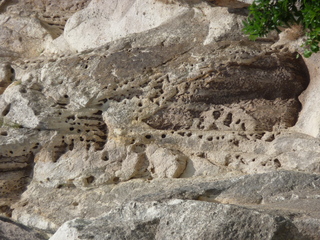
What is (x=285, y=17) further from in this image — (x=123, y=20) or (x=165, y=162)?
(x=123, y=20)

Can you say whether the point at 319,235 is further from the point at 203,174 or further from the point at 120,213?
the point at 203,174

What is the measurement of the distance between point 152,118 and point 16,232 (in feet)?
6.32

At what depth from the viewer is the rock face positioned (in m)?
5.44

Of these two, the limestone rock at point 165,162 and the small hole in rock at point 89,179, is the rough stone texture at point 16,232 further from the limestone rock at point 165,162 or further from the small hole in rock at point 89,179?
the limestone rock at point 165,162

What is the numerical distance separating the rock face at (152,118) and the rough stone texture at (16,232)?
1.96 feet

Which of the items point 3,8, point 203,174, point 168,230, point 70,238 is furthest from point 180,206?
point 3,8

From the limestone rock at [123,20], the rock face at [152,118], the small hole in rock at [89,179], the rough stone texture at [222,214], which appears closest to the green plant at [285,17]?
the rough stone texture at [222,214]

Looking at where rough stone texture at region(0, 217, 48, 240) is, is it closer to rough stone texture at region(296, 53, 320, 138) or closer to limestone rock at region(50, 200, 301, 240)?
limestone rock at region(50, 200, 301, 240)

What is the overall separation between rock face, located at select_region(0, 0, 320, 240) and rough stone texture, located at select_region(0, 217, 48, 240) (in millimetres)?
597

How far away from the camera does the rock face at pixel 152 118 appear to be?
214 inches

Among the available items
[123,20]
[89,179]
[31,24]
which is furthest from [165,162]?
[31,24]

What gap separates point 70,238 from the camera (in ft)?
11.7

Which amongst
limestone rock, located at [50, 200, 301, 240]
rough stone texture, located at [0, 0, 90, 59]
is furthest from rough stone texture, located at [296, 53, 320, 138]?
rough stone texture, located at [0, 0, 90, 59]

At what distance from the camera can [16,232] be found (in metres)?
4.66
